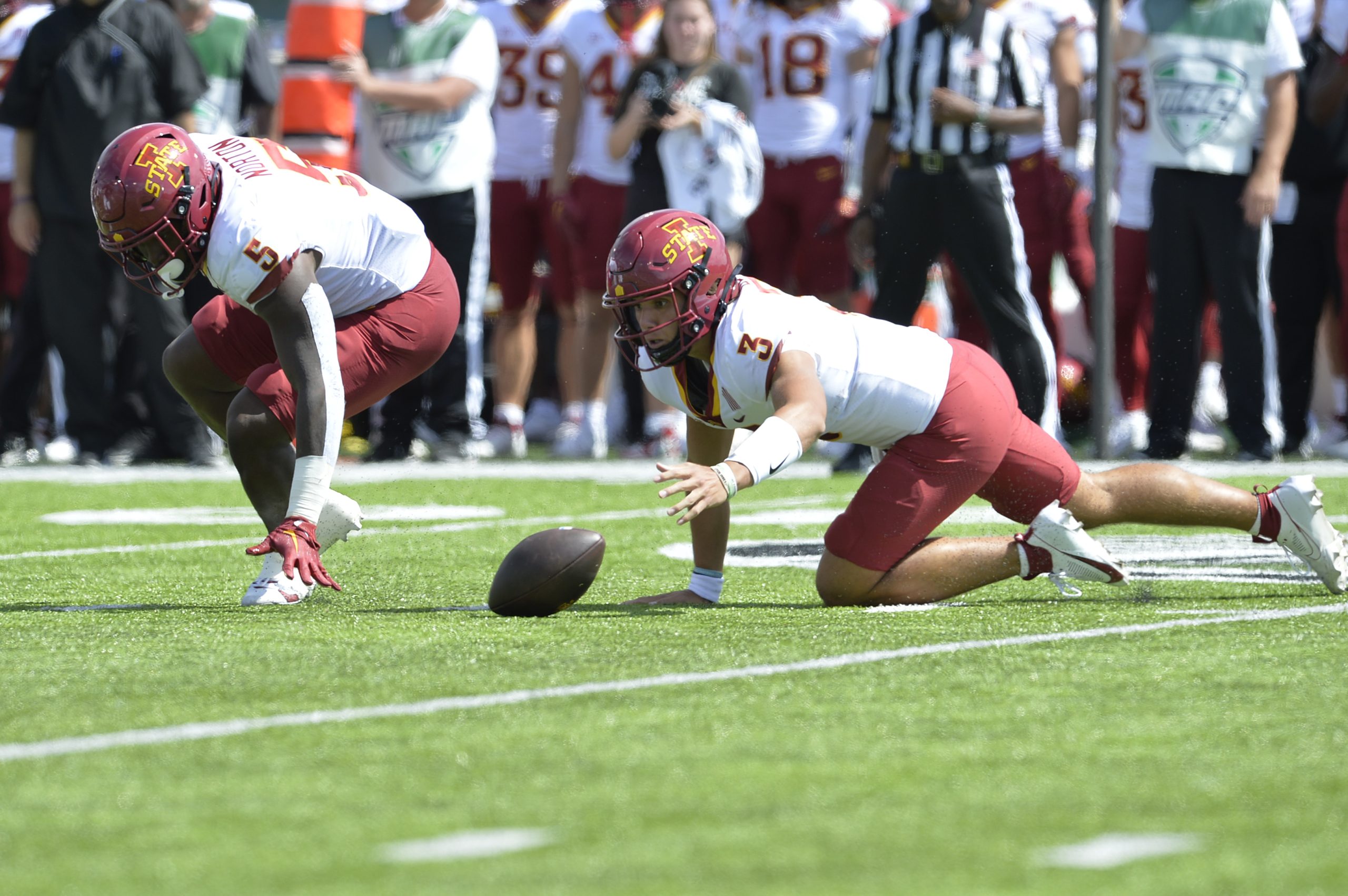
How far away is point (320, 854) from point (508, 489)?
20.3 feet

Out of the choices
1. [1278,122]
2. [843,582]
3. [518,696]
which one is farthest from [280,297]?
[1278,122]

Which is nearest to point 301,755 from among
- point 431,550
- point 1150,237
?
point 431,550

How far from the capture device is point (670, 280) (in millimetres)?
4953

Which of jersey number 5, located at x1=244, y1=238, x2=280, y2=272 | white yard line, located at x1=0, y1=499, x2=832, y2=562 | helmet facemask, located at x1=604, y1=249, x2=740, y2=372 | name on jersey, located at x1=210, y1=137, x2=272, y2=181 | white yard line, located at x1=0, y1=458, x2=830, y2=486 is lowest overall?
white yard line, located at x1=0, y1=458, x2=830, y2=486

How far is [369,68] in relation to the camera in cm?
1026

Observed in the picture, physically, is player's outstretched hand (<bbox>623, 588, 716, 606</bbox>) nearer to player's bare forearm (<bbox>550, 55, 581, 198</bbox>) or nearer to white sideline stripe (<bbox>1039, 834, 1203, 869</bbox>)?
white sideline stripe (<bbox>1039, 834, 1203, 869</bbox>)

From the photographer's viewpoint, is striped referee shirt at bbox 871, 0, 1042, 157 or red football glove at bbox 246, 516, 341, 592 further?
striped referee shirt at bbox 871, 0, 1042, 157

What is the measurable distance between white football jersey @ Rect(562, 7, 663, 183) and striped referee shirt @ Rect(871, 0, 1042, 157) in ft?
5.60

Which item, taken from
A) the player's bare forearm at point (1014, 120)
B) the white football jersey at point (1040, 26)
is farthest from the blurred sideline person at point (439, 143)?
the player's bare forearm at point (1014, 120)

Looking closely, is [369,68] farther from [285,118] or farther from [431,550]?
[431,550]

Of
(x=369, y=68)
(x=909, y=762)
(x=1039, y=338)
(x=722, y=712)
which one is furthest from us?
(x=369, y=68)

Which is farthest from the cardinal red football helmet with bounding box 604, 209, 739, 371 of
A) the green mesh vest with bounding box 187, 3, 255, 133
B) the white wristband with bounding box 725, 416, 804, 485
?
the green mesh vest with bounding box 187, 3, 255, 133

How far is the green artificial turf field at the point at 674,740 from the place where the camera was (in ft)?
8.64

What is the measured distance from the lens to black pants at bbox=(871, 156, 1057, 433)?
28.3 ft
